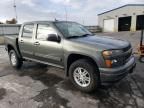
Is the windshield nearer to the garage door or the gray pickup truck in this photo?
the gray pickup truck

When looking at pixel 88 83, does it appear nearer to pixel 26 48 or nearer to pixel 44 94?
pixel 44 94

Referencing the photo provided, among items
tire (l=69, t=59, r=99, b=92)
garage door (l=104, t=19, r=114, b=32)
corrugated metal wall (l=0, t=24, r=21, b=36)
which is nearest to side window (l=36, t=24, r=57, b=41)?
tire (l=69, t=59, r=99, b=92)

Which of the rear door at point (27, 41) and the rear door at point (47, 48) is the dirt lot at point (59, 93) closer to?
the rear door at point (47, 48)

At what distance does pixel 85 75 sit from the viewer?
3.94 m

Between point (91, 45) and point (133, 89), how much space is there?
1.62 metres

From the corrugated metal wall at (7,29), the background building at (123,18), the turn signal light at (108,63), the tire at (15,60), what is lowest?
the tire at (15,60)

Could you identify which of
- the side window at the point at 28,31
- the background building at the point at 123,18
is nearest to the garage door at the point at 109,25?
the background building at the point at 123,18

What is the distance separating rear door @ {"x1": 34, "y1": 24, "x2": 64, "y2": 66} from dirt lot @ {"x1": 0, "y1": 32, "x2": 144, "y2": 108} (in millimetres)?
680

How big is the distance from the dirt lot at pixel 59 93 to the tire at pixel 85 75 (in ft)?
0.58

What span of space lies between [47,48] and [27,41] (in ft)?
3.59

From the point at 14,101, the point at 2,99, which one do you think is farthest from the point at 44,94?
the point at 2,99

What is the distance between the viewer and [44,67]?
6.32m

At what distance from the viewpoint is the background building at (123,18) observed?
29159 mm

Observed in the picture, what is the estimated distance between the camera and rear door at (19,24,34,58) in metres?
5.23
